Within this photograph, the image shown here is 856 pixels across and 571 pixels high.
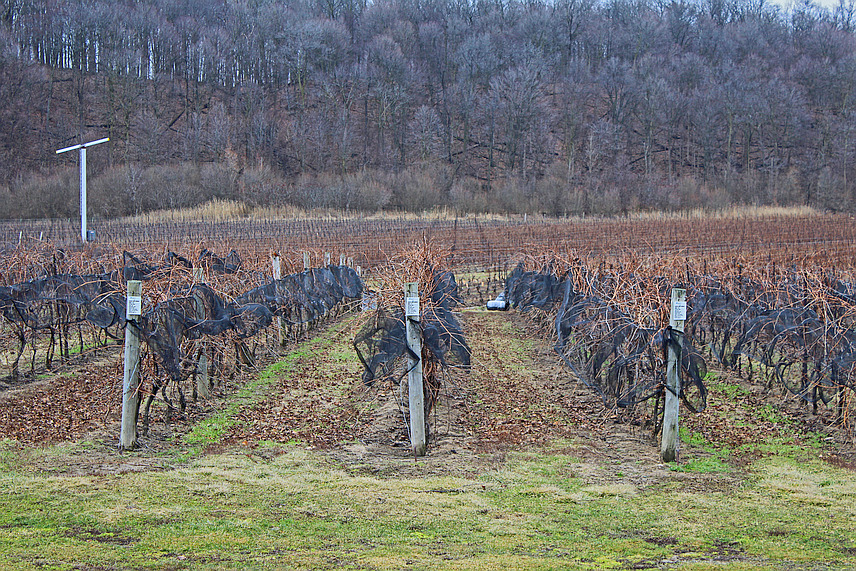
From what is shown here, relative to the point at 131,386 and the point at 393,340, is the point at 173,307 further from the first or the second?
the point at 393,340

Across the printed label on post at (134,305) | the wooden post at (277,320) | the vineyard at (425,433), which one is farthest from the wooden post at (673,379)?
the wooden post at (277,320)

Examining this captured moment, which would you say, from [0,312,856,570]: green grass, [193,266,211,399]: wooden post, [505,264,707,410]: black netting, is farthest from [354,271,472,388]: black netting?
[193,266,211,399]: wooden post

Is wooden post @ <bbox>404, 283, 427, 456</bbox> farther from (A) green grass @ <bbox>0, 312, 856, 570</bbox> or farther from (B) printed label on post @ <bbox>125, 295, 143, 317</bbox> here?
(B) printed label on post @ <bbox>125, 295, 143, 317</bbox>

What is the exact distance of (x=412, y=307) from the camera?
7.29m

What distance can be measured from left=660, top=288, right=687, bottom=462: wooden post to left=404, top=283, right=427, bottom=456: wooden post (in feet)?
7.02

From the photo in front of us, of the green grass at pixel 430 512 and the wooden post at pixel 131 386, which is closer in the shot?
the green grass at pixel 430 512

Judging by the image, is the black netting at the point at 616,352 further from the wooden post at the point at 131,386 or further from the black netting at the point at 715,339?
the wooden post at the point at 131,386

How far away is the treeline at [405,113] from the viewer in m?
50.9

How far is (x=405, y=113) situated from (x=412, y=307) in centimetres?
5940

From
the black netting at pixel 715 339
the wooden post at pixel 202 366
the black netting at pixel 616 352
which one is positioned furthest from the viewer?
the wooden post at pixel 202 366

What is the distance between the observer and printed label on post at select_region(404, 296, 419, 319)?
23.8 ft

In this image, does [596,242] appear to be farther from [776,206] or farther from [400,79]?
[400,79]

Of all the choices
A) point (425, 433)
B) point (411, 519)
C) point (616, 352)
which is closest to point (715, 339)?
point (616, 352)

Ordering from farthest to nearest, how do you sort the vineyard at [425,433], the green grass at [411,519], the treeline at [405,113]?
the treeline at [405,113]
the vineyard at [425,433]
the green grass at [411,519]
